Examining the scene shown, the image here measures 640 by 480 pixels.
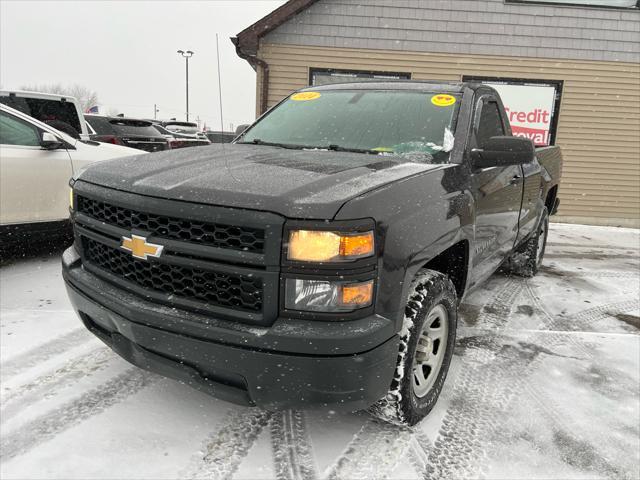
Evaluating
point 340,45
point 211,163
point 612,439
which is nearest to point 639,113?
point 340,45

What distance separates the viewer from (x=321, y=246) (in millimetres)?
1772

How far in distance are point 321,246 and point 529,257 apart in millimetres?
4188

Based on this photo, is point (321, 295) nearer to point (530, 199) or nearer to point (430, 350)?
point (430, 350)

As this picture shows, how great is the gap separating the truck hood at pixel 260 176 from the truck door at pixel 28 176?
2.74 metres

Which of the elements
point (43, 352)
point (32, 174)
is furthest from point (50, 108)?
point (43, 352)

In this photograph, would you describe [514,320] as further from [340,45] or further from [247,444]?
[340,45]

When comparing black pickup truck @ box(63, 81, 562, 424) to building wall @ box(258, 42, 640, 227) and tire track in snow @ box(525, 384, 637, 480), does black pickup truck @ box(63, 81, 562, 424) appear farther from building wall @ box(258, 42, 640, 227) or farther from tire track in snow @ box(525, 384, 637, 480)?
building wall @ box(258, 42, 640, 227)

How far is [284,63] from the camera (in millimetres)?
9555

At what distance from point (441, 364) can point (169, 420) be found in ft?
4.66

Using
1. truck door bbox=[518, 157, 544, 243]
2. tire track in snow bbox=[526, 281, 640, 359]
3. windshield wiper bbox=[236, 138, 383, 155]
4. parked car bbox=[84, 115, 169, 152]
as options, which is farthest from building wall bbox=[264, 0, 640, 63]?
windshield wiper bbox=[236, 138, 383, 155]

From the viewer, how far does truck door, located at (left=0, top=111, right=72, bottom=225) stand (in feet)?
15.1

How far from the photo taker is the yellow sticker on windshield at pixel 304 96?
12.0 feet

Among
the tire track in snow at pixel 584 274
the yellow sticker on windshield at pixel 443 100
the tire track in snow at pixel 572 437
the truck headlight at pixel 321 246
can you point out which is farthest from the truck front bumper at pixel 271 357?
the tire track in snow at pixel 584 274

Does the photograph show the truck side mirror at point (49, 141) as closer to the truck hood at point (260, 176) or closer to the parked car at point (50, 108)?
the parked car at point (50, 108)
